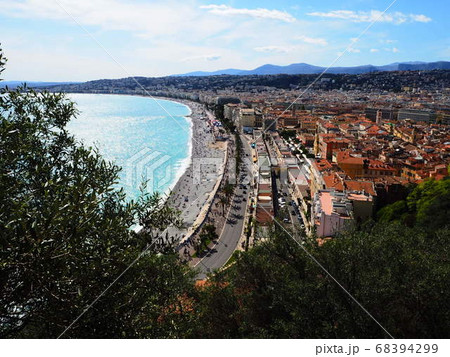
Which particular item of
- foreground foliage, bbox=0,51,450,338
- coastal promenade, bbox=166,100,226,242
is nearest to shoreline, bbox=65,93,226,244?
coastal promenade, bbox=166,100,226,242

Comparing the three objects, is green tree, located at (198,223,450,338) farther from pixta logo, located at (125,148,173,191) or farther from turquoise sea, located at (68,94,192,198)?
pixta logo, located at (125,148,173,191)

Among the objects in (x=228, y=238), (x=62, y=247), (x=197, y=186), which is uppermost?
(x=62, y=247)

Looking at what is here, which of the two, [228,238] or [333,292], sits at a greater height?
[333,292]

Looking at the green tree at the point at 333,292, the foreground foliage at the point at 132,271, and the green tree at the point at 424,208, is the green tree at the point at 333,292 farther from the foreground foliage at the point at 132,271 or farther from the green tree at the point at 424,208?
the green tree at the point at 424,208

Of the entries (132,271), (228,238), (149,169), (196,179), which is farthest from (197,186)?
(132,271)

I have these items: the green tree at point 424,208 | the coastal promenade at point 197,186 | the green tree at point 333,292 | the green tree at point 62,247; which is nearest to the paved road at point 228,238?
the coastal promenade at point 197,186

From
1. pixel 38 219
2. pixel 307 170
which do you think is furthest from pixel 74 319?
pixel 307 170

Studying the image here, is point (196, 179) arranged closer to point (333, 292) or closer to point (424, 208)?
point (424, 208)
